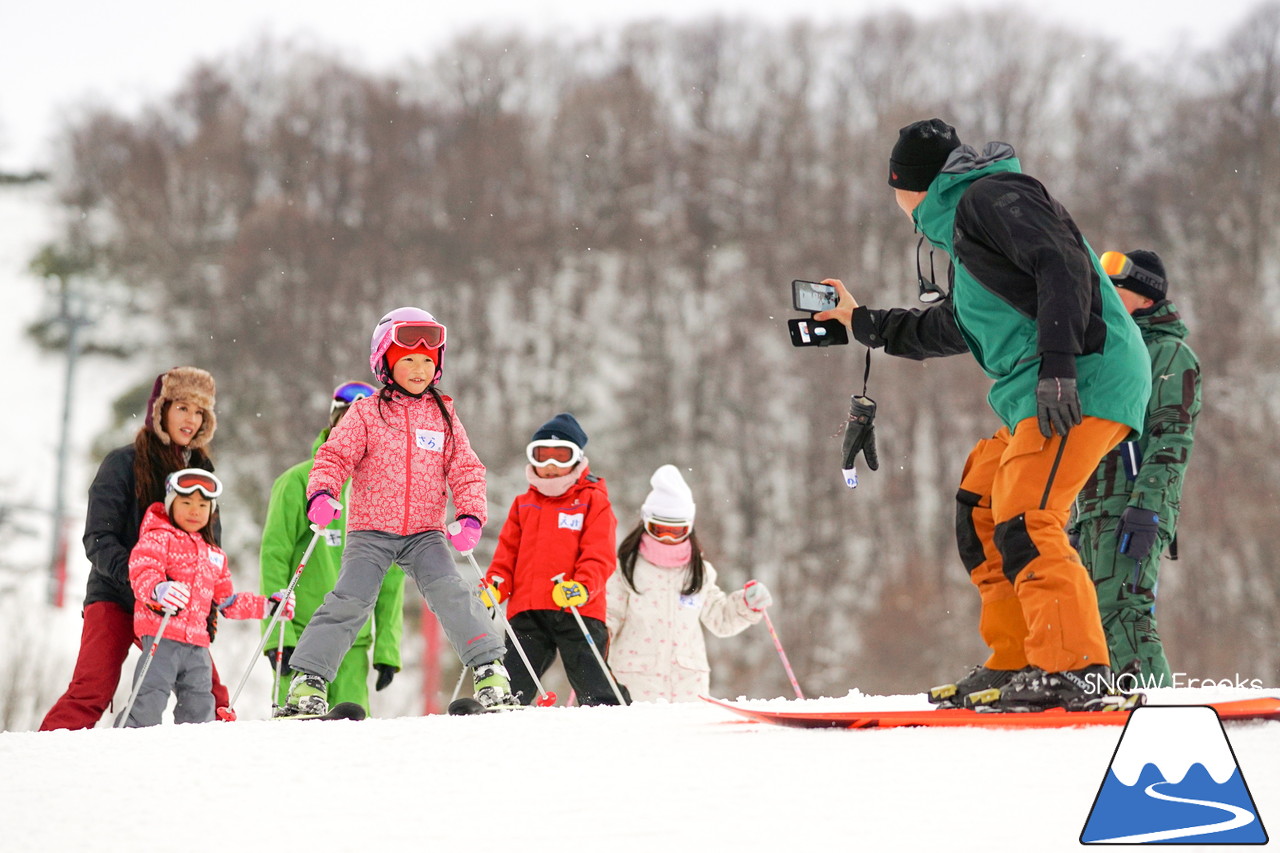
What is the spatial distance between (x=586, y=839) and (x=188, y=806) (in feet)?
2.39

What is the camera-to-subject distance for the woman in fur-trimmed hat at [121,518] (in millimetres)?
4520

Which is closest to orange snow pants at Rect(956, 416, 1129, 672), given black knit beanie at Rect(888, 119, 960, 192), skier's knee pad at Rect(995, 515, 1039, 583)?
skier's knee pad at Rect(995, 515, 1039, 583)

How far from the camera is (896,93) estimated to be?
51.1 feet

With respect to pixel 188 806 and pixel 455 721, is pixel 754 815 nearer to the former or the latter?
pixel 188 806

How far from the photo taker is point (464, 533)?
13.6 feet

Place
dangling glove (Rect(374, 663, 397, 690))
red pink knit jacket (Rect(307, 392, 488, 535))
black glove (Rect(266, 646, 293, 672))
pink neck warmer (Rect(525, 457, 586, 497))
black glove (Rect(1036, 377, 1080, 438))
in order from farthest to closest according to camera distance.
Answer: pink neck warmer (Rect(525, 457, 586, 497))
dangling glove (Rect(374, 663, 397, 690))
black glove (Rect(266, 646, 293, 672))
red pink knit jacket (Rect(307, 392, 488, 535))
black glove (Rect(1036, 377, 1080, 438))

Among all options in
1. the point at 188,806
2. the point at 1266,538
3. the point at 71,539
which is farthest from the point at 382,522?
the point at 1266,538

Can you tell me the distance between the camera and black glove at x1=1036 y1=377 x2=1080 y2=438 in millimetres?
2924

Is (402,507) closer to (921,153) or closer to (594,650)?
(594,650)

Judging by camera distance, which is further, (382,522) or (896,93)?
(896,93)

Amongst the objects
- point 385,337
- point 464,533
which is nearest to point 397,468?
point 464,533

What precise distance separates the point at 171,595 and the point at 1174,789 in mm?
3348

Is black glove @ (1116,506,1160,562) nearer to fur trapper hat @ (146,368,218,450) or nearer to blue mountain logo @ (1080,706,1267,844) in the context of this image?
blue mountain logo @ (1080,706,1267,844)

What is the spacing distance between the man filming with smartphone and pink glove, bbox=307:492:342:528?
1.84 meters
